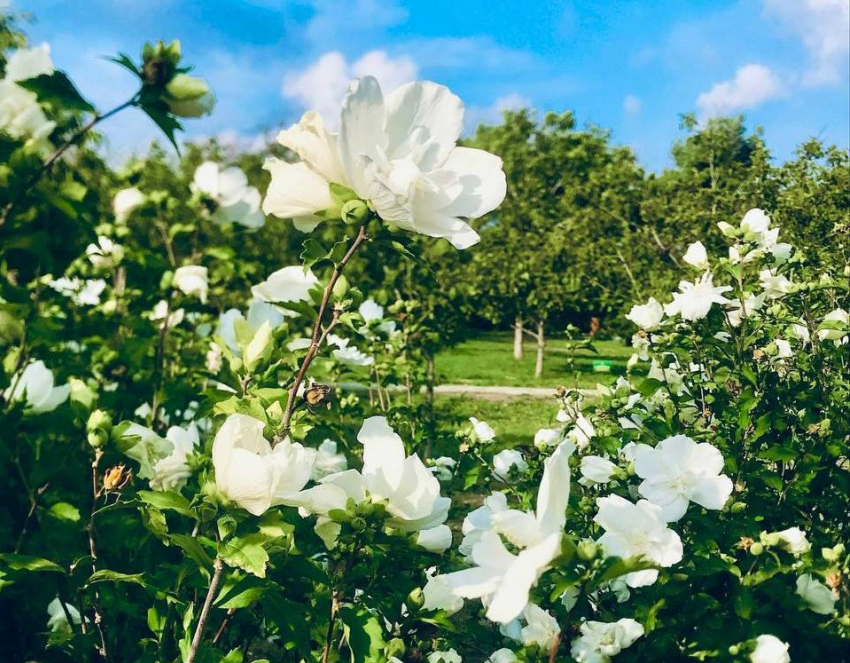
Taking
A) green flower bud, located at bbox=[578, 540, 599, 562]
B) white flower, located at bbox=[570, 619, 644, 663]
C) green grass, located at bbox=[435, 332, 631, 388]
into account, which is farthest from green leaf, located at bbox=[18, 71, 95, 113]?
green grass, located at bbox=[435, 332, 631, 388]

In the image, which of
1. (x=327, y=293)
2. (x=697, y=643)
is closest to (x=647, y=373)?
(x=697, y=643)

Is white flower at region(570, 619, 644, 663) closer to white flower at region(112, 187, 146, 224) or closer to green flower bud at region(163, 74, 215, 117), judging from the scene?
green flower bud at region(163, 74, 215, 117)

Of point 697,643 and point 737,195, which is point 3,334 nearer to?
point 697,643

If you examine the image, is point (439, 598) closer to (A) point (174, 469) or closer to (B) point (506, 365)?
A: (A) point (174, 469)

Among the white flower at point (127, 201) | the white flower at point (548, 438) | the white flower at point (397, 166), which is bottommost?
the white flower at point (548, 438)

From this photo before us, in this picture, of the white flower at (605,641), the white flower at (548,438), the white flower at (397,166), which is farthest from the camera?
the white flower at (548,438)

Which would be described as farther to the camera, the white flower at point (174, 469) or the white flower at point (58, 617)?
the white flower at point (58, 617)

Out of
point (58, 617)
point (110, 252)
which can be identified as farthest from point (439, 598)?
point (110, 252)

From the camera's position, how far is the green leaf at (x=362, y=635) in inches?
48.3

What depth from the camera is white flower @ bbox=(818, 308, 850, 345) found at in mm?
2180

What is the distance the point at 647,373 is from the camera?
2521 millimetres

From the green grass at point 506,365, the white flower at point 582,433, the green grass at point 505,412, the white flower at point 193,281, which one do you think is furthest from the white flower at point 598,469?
the green grass at point 506,365

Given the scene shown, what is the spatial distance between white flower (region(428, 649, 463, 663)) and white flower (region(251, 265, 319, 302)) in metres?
0.78

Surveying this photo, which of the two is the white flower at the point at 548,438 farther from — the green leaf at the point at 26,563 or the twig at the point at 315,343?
the green leaf at the point at 26,563
